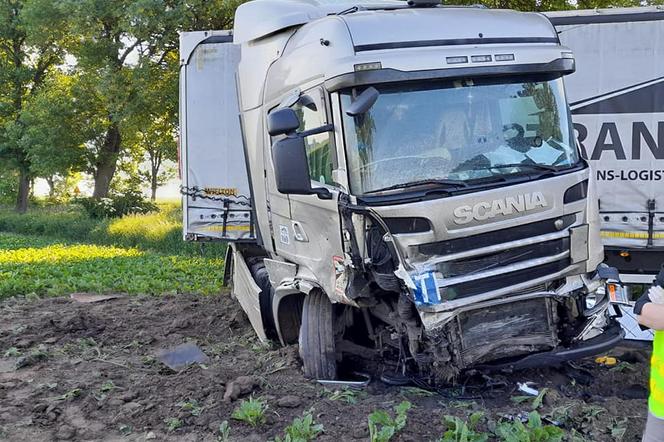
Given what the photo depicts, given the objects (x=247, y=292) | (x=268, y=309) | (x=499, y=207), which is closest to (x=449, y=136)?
(x=499, y=207)

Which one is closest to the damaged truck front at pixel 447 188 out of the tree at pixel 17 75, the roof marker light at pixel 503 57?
the roof marker light at pixel 503 57

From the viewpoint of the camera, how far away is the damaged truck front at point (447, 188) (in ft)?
16.5

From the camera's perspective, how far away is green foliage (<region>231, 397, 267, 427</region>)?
5047 mm

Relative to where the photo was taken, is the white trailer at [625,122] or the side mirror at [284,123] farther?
the white trailer at [625,122]

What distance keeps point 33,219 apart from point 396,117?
30.9 m

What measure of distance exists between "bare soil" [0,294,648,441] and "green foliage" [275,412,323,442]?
0.08 meters

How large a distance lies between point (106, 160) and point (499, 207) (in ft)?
101

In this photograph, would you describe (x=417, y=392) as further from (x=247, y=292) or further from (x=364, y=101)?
(x=247, y=292)

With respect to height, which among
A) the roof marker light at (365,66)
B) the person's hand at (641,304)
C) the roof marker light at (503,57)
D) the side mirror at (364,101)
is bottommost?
the person's hand at (641,304)

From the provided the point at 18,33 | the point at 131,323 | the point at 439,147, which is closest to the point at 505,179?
the point at 439,147

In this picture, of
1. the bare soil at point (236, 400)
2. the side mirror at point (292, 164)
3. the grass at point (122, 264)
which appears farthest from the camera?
the grass at point (122, 264)

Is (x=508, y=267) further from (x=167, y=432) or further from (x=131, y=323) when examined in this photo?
(x=131, y=323)

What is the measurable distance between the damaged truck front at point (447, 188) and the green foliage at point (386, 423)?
0.53 m

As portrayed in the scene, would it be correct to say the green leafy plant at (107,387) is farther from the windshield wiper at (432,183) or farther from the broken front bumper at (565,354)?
the broken front bumper at (565,354)
